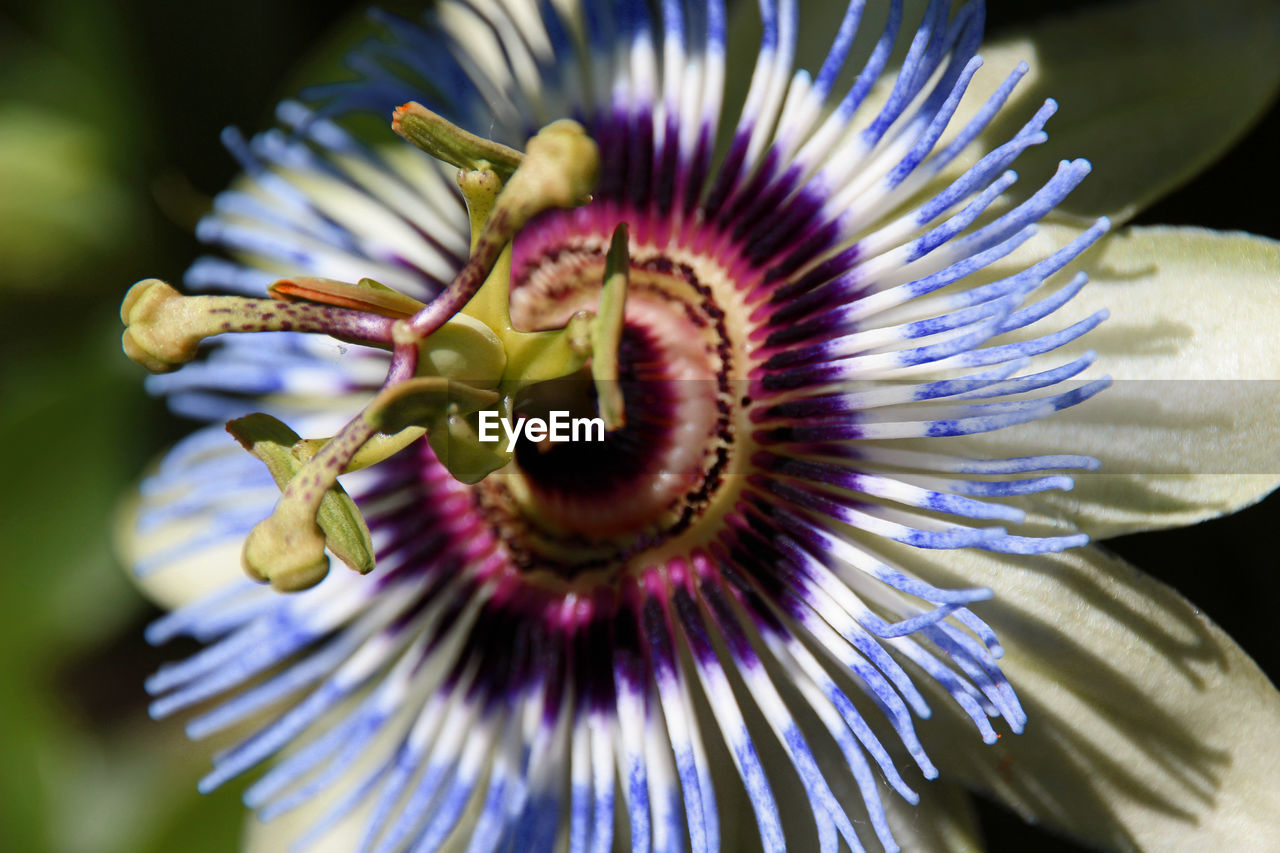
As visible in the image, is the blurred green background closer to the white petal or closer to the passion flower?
the passion flower

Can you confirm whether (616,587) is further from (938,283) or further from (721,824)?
(938,283)

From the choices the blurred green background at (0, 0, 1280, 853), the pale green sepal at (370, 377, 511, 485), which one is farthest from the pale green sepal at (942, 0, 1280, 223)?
the blurred green background at (0, 0, 1280, 853)

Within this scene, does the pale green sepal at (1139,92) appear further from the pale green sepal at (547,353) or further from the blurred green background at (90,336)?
the blurred green background at (90,336)

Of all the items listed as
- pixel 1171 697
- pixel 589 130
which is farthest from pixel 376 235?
pixel 1171 697

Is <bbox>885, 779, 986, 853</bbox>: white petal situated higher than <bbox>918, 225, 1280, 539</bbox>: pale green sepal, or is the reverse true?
<bbox>918, 225, 1280, 539</bbox>: pale green sepal

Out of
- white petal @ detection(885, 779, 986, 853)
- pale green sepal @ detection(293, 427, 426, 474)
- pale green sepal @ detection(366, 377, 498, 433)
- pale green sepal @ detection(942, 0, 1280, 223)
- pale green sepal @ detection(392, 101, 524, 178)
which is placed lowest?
white petal @ detection(885, 779, 986, 853)

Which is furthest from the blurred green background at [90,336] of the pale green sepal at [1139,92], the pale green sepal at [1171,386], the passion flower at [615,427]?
the pale green sepal at [1171,386]

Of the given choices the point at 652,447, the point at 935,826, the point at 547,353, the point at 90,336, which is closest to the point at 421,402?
the point at 547,353
